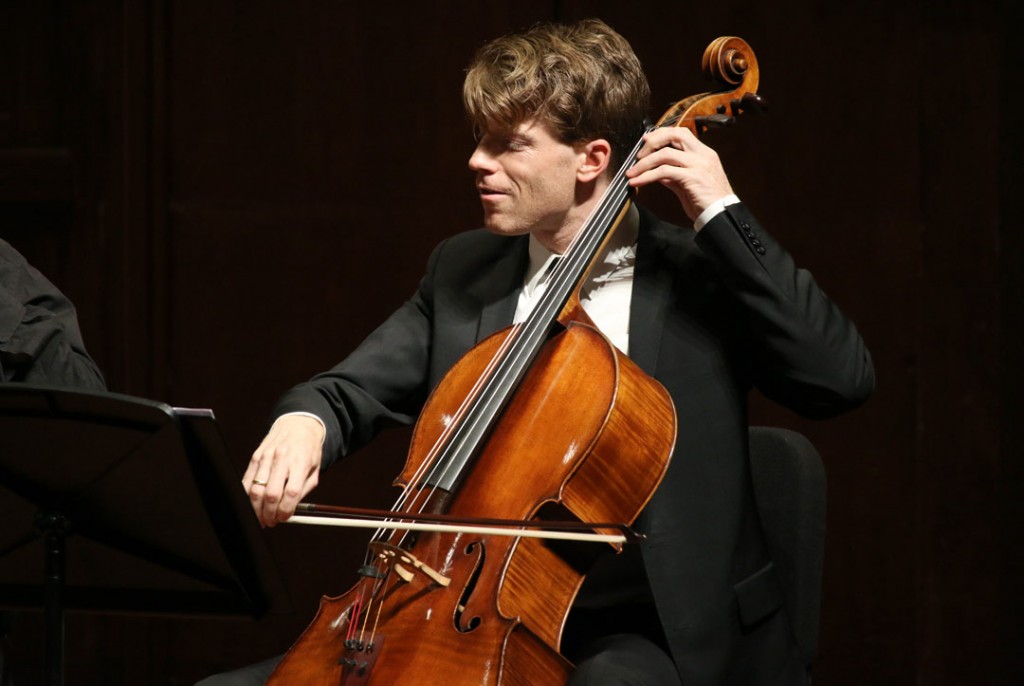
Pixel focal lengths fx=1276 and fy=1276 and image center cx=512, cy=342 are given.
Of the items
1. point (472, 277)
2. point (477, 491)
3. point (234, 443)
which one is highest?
point (472, 277)

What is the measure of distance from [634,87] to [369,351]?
521 mm

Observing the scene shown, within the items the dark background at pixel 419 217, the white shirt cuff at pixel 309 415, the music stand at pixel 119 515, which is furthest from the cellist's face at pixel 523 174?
the dark background at pixel 419 217

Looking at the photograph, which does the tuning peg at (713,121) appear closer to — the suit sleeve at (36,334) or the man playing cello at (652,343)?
the man playing cello at (652,343)

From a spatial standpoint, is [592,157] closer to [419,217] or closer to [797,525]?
[797,525]

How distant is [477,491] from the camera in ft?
4.83

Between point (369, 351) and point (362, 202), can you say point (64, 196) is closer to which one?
point (362, 202)

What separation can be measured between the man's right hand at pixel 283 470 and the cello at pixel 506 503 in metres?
0.04

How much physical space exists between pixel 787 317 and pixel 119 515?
0.81 m

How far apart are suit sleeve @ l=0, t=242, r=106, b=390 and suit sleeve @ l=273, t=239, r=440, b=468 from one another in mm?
373

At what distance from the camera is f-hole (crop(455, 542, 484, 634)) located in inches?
53.1

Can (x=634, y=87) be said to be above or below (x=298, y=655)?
above

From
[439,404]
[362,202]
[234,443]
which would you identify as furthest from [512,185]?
[234,443]

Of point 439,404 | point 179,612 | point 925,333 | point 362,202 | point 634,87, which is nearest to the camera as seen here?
point 179,612

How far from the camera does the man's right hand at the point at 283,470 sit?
145 centimetres
